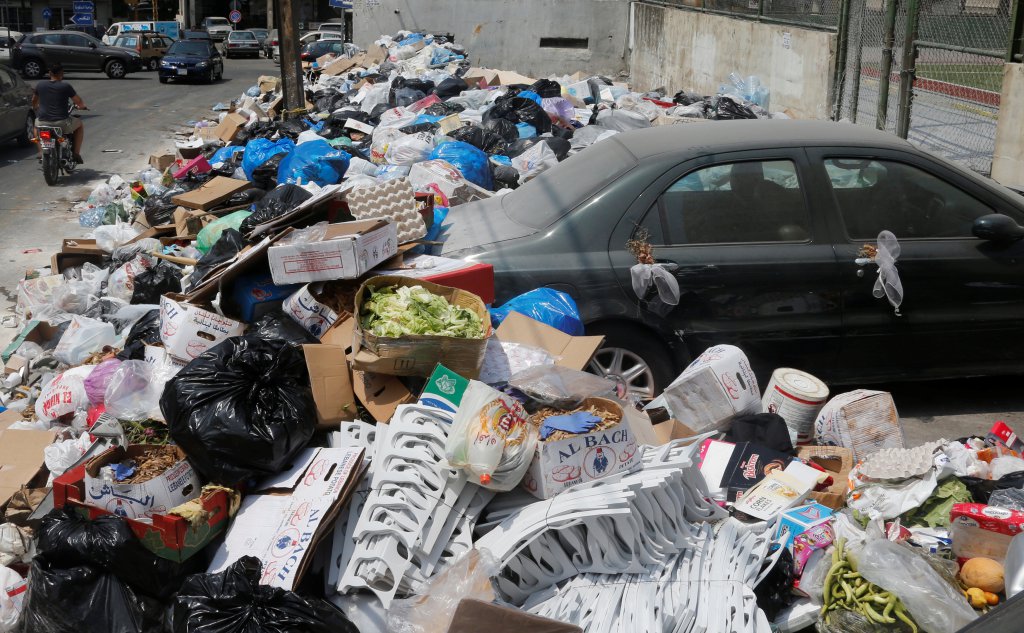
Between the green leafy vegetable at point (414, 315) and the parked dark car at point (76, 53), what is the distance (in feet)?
91.1

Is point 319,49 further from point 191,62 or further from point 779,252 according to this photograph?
point 779,252

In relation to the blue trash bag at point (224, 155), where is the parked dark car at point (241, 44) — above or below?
above

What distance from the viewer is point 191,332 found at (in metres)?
4.29

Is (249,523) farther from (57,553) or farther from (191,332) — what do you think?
(191,332)

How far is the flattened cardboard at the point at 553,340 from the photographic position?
4262mm

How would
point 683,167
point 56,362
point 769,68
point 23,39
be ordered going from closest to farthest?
1. point 683,167
2. point 56,362
3. point 769,68
4. point 23,39

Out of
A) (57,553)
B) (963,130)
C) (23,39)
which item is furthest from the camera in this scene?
(23,39)

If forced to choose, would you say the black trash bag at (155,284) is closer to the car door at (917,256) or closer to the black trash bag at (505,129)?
the car door at (917,256)

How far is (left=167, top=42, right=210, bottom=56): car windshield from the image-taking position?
1083 inches

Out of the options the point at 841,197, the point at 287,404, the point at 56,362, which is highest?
the point at 841,197

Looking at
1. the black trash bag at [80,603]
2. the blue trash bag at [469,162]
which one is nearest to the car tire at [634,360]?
the black trash bag at [80,603]

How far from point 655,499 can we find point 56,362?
3825mm

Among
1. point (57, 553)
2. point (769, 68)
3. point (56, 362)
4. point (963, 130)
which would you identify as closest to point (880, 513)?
point (57, 553)

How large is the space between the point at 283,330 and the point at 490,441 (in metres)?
1.46
